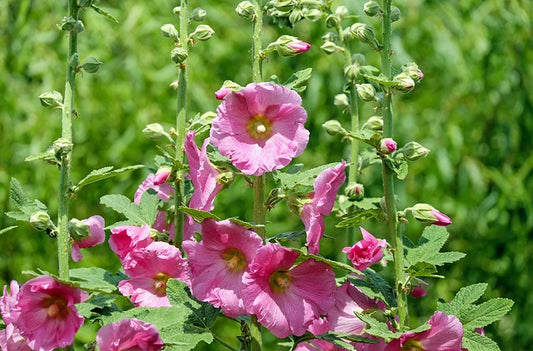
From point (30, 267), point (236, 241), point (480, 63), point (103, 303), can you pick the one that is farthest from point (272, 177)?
point (480, 63)

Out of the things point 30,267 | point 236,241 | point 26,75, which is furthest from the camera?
point 26,75

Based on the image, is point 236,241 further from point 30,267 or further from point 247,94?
point 30,267

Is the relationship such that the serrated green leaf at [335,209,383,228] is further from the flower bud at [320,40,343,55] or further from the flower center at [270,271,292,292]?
the flower bud at [320,40,343,55]

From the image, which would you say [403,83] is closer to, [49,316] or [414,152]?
[414,152]

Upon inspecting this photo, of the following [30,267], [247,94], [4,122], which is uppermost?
[247,94]

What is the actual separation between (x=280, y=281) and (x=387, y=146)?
0.58 feet

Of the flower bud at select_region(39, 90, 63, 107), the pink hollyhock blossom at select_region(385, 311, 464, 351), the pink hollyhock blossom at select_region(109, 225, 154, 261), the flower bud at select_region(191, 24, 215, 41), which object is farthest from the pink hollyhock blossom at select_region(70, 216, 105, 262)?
the pink hollyhock blossom at select_region(385, 311, 464, 351)

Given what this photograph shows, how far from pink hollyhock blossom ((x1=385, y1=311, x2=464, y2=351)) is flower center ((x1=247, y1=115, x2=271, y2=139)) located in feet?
0.83

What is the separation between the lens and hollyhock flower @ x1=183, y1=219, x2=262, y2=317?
927 mm

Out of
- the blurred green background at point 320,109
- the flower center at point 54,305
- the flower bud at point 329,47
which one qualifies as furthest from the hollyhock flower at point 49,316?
the blurred green background at point 320,109

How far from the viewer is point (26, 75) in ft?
8.34

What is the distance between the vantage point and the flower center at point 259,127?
0.97m

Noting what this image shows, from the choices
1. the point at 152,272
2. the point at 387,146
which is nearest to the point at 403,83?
the point at 387,146

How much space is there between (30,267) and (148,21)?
2.33 ft
